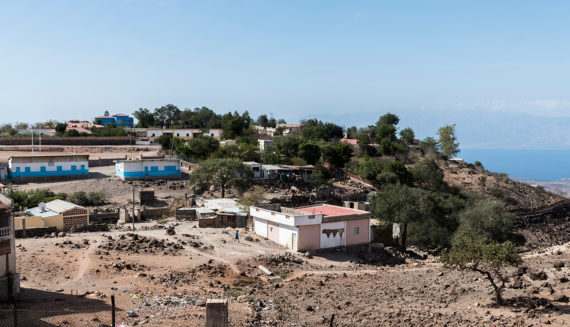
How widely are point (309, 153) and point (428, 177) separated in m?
14.3

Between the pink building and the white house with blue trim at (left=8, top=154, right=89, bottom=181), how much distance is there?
2722 cm

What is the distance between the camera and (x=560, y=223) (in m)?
56.9

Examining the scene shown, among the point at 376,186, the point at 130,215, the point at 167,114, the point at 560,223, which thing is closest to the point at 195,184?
the point at 130,215

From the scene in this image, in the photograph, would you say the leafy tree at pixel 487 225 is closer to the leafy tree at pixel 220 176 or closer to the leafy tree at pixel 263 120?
the leafy tree at pixel 220 176

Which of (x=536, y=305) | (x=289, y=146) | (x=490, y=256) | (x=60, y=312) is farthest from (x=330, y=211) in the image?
(x=289, y=146)

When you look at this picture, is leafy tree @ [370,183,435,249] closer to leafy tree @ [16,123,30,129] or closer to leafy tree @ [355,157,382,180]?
leafy tree @ [355,157,382,180]

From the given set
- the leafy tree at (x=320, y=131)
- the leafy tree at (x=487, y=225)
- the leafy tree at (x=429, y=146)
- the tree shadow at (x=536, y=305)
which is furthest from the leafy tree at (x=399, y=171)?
the tree shadow at (x=536, y=305)

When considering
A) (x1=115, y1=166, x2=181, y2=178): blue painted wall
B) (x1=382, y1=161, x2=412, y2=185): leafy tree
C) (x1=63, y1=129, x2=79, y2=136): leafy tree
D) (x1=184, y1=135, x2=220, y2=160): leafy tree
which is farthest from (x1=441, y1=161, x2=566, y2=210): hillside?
(x1=63, y1=129, x2=79, y2=136): leafy tree

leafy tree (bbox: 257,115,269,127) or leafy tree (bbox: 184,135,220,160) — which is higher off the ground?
leafy tree (bbox: 257,115,269,127)

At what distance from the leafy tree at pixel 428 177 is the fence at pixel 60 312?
149ft

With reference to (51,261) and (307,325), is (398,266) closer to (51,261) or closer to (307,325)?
(307,325)

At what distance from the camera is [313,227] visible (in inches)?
1111

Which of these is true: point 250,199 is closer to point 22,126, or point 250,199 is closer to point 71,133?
point 71,133

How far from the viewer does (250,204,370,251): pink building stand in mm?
27844
